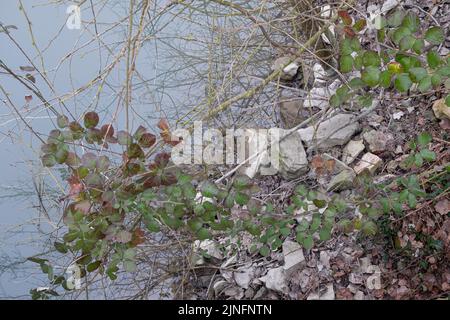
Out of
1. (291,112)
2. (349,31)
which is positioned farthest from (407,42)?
(291,112)

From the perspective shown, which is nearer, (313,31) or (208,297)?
(208,297)

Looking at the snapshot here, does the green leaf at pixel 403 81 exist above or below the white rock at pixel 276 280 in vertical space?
above

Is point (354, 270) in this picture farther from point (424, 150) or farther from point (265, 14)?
point (265, 14)

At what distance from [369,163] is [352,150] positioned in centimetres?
15

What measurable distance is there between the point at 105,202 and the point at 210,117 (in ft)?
2.79

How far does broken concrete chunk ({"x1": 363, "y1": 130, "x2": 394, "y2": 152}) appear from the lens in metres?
2.82

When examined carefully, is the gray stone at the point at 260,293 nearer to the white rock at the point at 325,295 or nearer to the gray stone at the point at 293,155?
the white rock at the point at 325,295

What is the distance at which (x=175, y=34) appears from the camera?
2932 mm

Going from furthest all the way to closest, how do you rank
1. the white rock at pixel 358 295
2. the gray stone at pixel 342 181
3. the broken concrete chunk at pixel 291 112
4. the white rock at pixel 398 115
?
1. the broken concrete chunk at pixel 291 112
2. the white rock at pixel 398 115
3. the gray stone at pixel 342 181
4. the white rock at pixel 358 295

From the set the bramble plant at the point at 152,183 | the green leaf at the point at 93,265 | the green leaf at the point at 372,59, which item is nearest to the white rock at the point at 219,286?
the bramble plant at the point at 152,183

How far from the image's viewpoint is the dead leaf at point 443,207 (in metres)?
2.38

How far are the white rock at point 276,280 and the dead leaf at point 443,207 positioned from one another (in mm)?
724

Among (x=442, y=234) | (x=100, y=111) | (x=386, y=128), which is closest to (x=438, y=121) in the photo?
(x=386, y=128)

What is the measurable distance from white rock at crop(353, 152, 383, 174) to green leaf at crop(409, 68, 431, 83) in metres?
0.98
